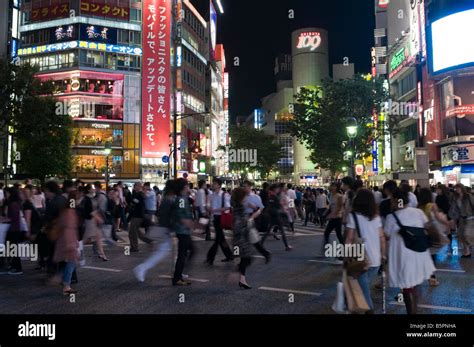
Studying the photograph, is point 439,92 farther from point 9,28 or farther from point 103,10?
point 9,28

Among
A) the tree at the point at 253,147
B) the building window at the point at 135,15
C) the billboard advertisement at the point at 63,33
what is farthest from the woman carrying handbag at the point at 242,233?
the tree at the point at 253,147

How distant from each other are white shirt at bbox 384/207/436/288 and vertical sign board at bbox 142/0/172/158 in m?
47.5

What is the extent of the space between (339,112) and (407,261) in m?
29.6

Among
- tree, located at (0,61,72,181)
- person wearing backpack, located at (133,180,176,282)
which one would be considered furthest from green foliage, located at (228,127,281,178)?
person wearing backpack, located at (133,180,176,282)

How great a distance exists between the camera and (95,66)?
1994 inches

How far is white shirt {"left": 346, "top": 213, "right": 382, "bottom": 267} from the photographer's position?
551 cm

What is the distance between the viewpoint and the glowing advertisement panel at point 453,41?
116ft

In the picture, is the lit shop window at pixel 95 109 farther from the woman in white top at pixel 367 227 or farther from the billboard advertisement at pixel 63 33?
the woman in white top at pixel 367 227

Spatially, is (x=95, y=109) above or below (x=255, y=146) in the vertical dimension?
above

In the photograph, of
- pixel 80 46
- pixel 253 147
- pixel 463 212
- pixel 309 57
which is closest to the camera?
pixel 463 212

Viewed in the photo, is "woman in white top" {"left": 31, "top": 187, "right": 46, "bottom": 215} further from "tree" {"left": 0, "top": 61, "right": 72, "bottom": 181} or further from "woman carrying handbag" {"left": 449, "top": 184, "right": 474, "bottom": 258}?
"tree" {"left": 0, "top": 61, "right": 72, "bottom": 181}

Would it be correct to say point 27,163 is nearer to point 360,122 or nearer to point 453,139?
point 360,122

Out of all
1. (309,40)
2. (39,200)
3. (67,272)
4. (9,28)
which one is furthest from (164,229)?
(309,40)
